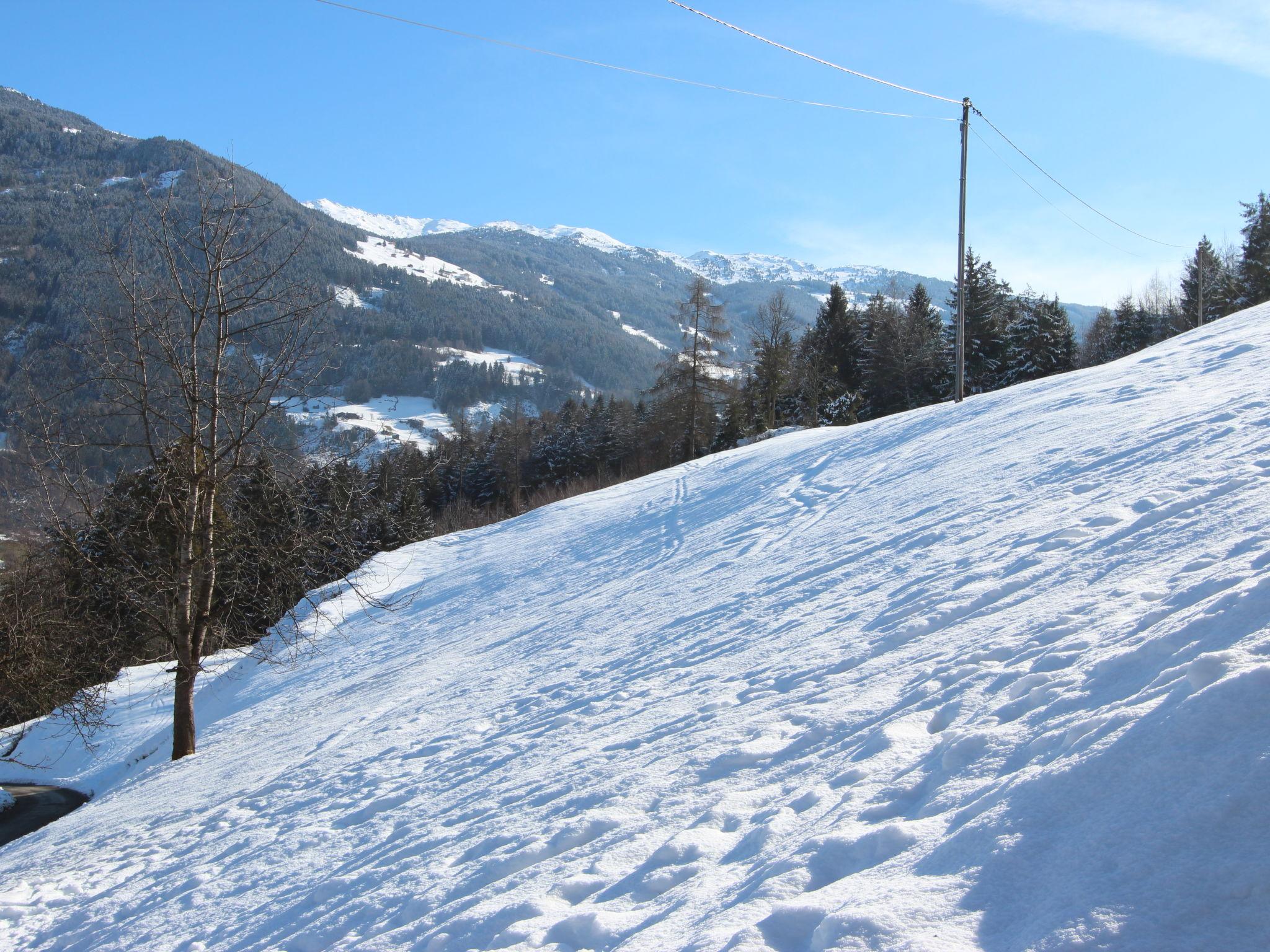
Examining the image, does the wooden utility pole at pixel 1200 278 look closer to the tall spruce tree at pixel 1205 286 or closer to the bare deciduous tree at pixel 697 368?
the tall spruce tree at pixel 1205 286

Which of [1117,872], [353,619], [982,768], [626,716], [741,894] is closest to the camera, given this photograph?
[1117,872]

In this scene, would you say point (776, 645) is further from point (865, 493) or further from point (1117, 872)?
point (865, 493)

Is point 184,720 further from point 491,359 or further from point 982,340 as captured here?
point 491,359

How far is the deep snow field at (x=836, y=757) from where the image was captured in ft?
7.76

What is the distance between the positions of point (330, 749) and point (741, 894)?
19.2ft

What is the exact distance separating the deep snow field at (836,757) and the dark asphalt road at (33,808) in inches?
258

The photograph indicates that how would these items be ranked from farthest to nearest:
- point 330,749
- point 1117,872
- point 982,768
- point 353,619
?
point 353,619, point 330,749, point 982,768, point 1117,872

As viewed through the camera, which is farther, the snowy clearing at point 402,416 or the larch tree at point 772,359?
the snowy clearing at point 402,416

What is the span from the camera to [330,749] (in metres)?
7.36

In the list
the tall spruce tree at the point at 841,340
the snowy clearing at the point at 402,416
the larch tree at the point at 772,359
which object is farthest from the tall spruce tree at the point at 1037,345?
the snowy clearing at the point at 402,416

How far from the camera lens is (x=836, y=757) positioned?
3680mm

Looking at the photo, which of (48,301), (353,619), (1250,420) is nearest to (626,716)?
(1250,420)

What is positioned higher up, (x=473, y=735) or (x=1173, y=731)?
(x=1173, y=731)

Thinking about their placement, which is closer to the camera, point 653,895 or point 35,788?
point 653,895
